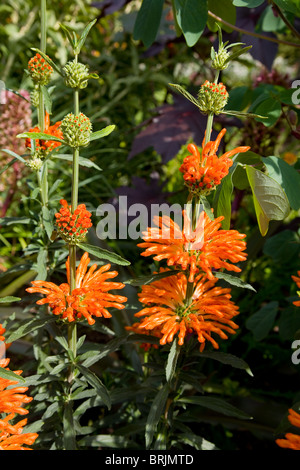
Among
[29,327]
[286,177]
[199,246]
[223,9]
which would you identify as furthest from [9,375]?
[223,9]

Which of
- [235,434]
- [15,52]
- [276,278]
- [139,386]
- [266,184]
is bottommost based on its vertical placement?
[235,434]

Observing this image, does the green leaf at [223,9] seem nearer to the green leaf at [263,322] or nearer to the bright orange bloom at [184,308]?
the bright orange bloom at [184,308]

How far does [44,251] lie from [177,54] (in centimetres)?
155

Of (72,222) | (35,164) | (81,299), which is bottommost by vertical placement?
(81,299)

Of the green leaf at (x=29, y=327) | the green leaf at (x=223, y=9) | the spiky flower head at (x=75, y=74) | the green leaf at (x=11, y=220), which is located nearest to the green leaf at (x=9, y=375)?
the green leaf at (x=29, y=327)

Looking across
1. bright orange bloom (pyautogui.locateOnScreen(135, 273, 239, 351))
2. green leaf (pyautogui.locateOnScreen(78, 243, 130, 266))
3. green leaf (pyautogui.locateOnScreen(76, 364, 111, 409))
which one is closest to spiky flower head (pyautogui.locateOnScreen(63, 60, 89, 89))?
green leaf (pyautogui.locateOnScreen(78, 243, 130, 266))

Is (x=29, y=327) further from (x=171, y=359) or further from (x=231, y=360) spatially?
(x=231, y=360)

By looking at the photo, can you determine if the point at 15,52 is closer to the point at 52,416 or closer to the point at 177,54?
the point at 177,54

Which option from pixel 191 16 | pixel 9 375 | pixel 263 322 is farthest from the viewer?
pixel 263 322

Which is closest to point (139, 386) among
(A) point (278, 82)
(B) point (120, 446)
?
(B) point (120, 446)

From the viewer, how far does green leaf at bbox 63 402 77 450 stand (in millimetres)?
794

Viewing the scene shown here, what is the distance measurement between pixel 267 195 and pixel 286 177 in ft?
0.42

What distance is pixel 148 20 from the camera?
97 centimetres

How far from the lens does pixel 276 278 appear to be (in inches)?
60.2
